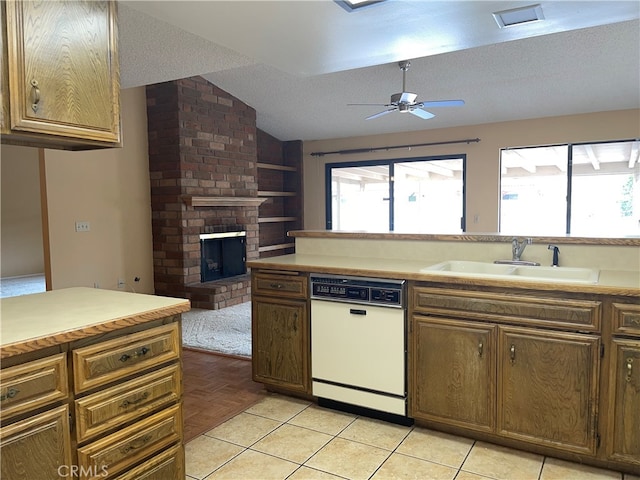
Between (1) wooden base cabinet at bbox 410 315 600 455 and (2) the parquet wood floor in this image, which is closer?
(1) wooden base cabinet at bbox 410 315 600 455

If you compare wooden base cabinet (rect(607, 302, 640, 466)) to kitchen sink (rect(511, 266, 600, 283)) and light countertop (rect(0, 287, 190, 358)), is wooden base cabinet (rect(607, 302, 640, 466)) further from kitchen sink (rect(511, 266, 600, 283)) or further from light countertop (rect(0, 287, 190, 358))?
light countertop (rect(0, 287, 190, 358))

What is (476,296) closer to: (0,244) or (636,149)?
(636,149)

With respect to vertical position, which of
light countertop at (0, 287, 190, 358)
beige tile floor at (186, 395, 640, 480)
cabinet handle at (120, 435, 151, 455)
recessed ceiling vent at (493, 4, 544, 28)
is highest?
recessed ceiling vent at (493, 4, 544, 28)

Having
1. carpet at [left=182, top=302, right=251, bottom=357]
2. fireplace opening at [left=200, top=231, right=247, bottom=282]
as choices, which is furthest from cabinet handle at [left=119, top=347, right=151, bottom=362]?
fireplace opening at [left=200, top=231, right=247, bottom=282]

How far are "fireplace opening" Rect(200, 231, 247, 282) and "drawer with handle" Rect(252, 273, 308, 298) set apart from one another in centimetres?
335

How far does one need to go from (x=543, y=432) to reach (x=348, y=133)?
647cm

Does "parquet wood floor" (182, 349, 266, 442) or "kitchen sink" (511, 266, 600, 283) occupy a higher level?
"kitchen sink" (511, 266, 600, 283)

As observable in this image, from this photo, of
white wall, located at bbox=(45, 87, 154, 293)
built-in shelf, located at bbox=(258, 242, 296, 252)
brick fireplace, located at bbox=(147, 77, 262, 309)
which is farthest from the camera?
built-in shelf, located at bbox=(258, 242, 296, 252)

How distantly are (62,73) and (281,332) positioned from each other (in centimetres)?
188

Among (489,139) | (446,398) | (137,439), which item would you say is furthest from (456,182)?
(137,439)

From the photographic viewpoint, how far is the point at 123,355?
1.65m

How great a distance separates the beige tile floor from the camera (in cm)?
219

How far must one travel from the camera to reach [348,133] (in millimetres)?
8055

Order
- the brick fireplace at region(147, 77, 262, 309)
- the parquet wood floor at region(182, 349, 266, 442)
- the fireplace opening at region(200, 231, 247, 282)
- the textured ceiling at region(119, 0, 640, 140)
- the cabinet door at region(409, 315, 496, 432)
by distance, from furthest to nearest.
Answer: the fireplace opening at region(200, 231, 247, 282), the brick fireplace at region(147, 77, 262, 309), the parquet wood floor at region(182, 349, 266, 442), the textured ceiling at region(119, 0, 640, 140), the cabinet door at region(409, 315, 496, 432)
